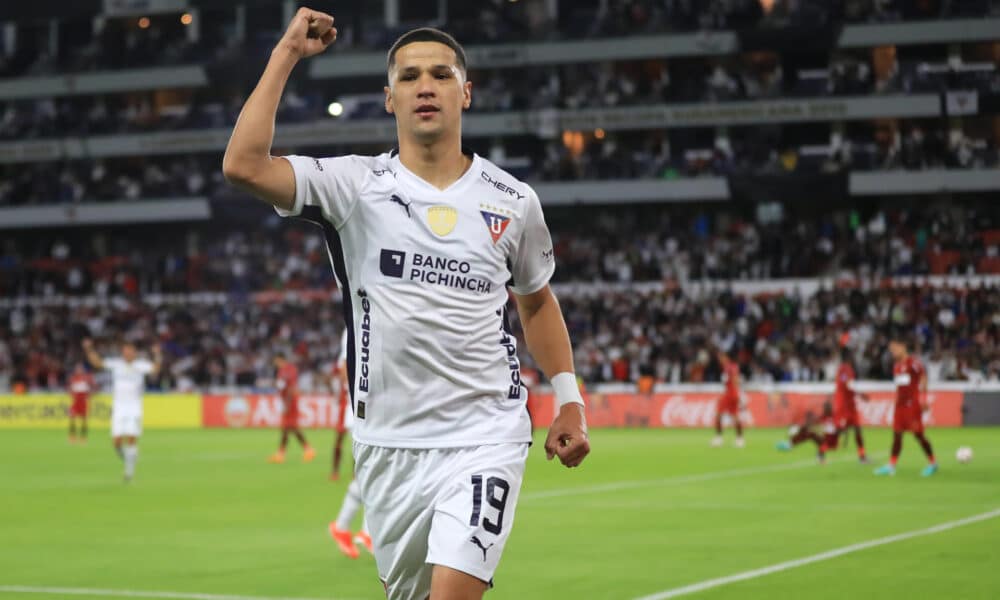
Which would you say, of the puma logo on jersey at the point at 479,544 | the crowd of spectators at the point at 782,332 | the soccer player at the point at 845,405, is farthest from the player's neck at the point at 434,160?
the crowd of spectators at the point at 782,332

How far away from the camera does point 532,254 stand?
19.7 feet

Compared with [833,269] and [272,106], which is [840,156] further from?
[272,106]

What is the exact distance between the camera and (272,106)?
5352mm

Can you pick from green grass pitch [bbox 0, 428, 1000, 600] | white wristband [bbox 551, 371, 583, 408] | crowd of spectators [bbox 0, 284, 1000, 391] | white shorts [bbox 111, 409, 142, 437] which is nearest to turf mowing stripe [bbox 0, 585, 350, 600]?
green grass pitch [bbox 0, 428, 1000, 600]

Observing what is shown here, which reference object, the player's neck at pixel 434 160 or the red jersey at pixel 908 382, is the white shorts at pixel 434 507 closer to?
the player's neck at pixel 434 160

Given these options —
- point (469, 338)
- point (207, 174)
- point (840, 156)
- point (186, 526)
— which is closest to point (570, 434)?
point (469, 338)

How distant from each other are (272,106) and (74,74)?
65.6 m

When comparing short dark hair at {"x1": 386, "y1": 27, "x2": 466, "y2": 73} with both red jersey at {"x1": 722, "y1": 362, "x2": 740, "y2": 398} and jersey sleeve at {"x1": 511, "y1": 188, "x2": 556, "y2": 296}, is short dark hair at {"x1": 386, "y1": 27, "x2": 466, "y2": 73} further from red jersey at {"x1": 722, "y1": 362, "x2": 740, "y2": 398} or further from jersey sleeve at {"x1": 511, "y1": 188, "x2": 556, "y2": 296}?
red jersey at {"x1": 722, "y1": 362, "x2": 740, "y2": 398}

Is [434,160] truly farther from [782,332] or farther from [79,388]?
[782,332]

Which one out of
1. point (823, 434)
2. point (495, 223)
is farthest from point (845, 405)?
point (495, 223)

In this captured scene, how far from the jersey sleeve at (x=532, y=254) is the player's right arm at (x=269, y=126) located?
93cm

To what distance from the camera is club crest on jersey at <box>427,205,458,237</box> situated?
18.7 feet

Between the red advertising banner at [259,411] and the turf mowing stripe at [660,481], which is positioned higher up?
the turf mowing stripe at [660,481]

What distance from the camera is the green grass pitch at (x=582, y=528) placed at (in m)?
12.9
